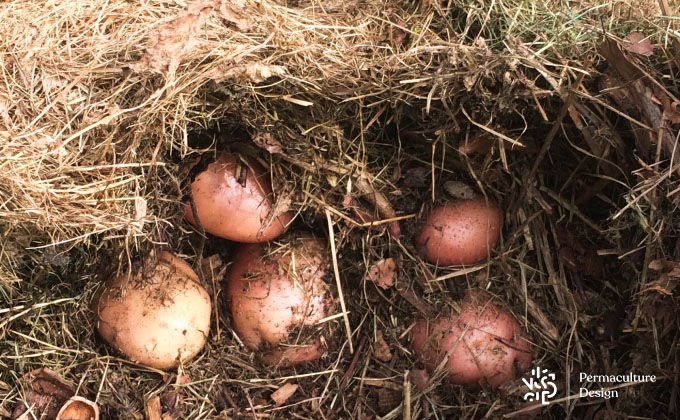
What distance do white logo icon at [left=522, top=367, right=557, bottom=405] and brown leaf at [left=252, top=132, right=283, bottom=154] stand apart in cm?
109

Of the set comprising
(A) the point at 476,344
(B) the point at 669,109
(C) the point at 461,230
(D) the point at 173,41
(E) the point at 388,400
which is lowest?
(E) the point at 388,400

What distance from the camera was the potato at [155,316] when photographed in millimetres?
2025

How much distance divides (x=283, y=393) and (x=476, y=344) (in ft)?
2.13

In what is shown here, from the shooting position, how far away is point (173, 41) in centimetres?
183

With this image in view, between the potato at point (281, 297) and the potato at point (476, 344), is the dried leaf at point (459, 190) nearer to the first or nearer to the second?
the potato at point (476, 344)

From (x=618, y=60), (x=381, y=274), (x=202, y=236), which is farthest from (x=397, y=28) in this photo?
(x=202, y=236)

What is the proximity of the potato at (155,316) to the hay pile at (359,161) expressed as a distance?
0.23ft

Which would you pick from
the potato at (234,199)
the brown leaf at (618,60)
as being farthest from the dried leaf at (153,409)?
the brown leaf at (618,60)

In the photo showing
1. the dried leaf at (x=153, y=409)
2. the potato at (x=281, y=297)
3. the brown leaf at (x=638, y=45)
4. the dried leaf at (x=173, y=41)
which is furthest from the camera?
the potato at (x=281, y=297)

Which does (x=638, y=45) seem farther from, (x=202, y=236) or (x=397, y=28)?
(x=202, y=236)

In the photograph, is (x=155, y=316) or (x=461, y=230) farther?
(x=461, y=230)

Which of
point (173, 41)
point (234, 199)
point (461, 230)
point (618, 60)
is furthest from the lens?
point (461, 230)

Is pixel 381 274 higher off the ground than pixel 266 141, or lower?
lower

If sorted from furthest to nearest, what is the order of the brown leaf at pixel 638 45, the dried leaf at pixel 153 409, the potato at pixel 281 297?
Answer: the potato at pixel 281 297
the dried leaf at pixel 153 409
the brown leaf at pixel 638 45
